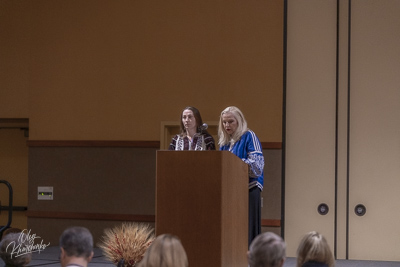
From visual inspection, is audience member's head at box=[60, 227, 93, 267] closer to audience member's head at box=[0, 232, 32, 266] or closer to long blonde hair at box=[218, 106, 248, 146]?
audience member's head at box=[0, 232, 32, 266]

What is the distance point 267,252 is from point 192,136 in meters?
2.24

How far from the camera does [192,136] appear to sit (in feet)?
15.3

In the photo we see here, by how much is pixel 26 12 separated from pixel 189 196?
194 inches

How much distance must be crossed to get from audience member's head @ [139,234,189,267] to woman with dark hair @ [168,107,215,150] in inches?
83.7

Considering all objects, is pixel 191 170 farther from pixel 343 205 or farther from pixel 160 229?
pixel 343 205

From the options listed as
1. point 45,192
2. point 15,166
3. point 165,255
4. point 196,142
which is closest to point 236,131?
point 196,142

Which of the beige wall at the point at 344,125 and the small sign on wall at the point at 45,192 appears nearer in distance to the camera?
the beige wall at the point at 344,125

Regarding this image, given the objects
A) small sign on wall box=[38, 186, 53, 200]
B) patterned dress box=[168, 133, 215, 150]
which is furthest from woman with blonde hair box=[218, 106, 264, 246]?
small sign on wall box=[38, 186, 53, 200]

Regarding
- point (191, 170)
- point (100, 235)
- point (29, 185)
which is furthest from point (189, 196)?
point (29, 185)

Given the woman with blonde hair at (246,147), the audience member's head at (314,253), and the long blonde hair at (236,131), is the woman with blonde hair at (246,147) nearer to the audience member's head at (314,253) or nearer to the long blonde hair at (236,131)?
the long blonde hair at (236,131)

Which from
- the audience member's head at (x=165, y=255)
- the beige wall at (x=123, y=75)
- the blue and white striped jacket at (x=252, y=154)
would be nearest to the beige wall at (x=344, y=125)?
the beige wall at (x=123, y=75)

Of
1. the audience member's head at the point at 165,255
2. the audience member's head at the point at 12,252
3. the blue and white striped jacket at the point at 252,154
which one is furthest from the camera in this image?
the blue and white striped jacket at the point at 252,154

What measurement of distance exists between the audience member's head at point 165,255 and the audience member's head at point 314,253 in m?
0.56

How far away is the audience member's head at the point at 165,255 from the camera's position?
2.38 m
